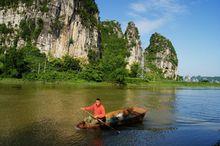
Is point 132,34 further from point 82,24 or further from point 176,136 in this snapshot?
point 176,136

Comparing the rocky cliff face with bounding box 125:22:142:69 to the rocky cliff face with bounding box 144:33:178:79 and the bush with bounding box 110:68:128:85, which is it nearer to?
the rocky cliff face with bounding box 144:33:178:79

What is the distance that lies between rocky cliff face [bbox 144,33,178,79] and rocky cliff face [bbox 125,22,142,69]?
1386cm

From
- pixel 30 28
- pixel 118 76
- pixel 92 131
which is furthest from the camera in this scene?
pixel 30 28

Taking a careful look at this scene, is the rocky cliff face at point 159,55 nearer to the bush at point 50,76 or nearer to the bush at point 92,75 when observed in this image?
the bush at point 92,75

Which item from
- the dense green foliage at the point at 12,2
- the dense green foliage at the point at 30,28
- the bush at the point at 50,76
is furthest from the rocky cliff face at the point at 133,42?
the bush at the point at 50,76

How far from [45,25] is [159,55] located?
85.8 meters

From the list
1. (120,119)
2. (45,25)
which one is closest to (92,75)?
(45,25)

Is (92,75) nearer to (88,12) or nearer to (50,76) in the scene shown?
(50,76)

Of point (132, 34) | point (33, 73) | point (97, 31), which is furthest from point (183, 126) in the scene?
point (132, 34)

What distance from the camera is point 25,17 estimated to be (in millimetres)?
94125

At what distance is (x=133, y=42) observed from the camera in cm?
15175

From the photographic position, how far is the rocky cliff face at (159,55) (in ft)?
547

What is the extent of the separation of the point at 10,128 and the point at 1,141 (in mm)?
3246

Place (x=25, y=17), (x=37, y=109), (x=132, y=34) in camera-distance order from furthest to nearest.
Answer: (x=132, y=34)
(x=25, y=17)
(x=37, y=109)
